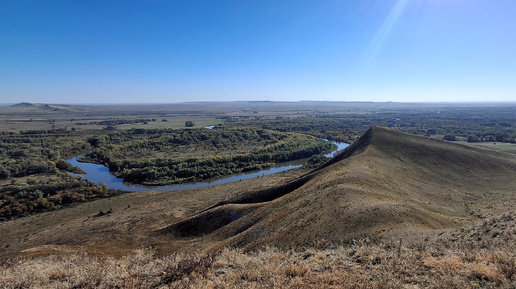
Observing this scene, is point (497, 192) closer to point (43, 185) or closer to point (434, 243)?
point (434, 243)

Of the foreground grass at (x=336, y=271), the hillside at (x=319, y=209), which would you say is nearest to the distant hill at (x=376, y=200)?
the hillside at (x=319, y=209)

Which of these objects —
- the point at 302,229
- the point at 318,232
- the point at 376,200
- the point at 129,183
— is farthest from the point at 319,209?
the point at 129,183

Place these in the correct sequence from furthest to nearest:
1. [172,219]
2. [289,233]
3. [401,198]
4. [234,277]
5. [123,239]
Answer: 1. [172,219]
2. [123,239]
3. [401,198]
4. [289,233]
5. [234,277]

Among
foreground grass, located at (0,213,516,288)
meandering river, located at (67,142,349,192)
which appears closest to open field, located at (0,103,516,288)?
foreground grass, located at (0,213,516,288)

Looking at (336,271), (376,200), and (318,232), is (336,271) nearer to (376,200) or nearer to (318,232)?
(318,232)

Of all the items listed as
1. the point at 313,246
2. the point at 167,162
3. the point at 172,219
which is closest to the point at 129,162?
Result: the point at 167,162

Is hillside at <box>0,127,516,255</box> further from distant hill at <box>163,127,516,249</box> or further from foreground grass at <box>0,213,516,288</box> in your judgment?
foreground grass at <box>0,213,516,288</box>
